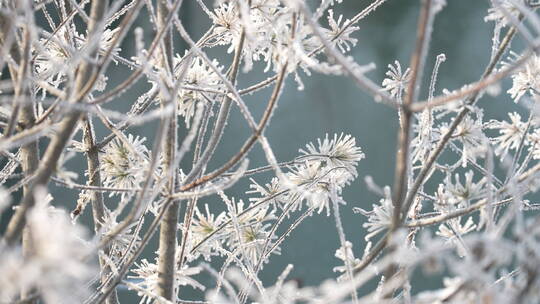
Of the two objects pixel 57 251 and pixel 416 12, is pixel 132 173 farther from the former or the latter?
pixel 416 12


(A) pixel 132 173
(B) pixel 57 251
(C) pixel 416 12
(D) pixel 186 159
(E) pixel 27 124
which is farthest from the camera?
(C) pixel 416 12

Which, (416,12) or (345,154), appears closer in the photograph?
(345,154)

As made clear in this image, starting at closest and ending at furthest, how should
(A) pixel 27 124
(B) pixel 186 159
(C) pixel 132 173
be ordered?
(A) pixel 27 124 < (C) pixel 132 173 < (B) pixel 186 159

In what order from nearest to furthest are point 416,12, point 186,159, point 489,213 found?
point 489,213 → point 186,159 → point 416,12

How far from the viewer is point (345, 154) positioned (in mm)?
763

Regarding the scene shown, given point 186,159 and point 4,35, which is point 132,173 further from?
point 186,159

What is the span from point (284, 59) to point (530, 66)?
36 cm

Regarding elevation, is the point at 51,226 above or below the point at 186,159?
below

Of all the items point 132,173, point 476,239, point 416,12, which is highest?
point 416,12

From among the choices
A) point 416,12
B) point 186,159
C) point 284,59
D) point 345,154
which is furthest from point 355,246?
point 284,59

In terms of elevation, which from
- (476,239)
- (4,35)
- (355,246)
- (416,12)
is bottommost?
(355,246)

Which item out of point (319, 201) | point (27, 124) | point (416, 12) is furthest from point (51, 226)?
point (416, 12)

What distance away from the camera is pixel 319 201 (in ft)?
2.45

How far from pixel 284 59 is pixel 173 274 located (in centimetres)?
26
